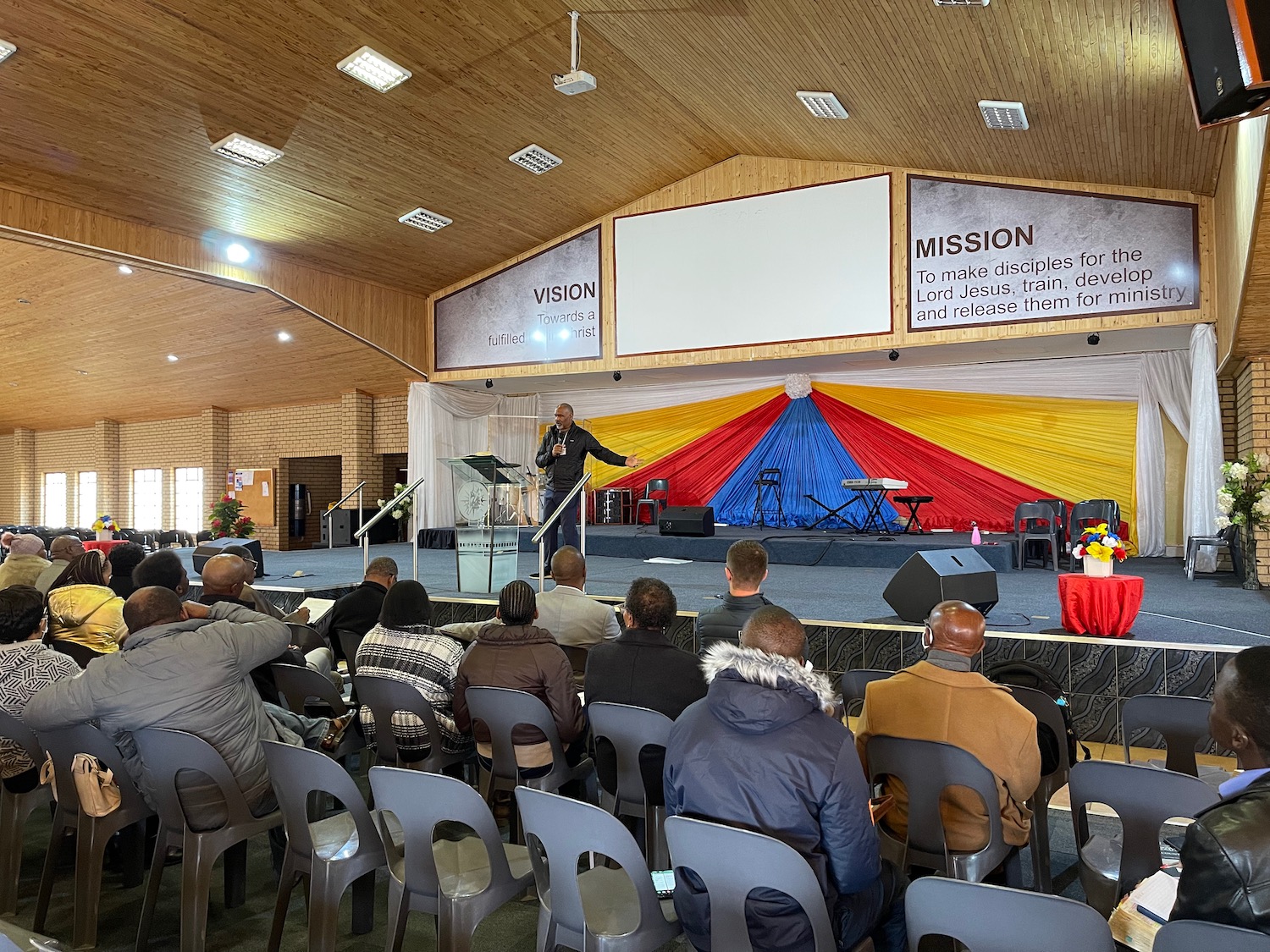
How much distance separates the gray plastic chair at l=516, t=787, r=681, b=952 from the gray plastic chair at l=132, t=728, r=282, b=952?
1.07 m

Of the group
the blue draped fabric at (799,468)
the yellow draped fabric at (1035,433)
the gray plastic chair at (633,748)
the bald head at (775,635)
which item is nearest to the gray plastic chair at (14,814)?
the gray plastic chair at (633,748)

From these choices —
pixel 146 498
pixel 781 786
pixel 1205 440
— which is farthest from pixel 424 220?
pixel 146 498

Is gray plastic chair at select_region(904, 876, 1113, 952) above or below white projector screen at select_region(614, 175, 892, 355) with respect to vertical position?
below

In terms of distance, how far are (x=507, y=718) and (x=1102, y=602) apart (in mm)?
3577

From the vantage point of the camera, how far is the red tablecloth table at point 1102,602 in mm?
4812

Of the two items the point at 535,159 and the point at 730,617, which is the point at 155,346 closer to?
the point at 535,159

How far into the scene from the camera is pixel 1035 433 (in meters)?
10.7

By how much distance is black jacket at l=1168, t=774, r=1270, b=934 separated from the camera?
137cm

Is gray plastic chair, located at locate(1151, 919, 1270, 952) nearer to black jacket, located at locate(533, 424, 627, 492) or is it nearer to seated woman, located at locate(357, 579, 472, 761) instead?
seated woman, located at locate(357, 579, 472, 761)

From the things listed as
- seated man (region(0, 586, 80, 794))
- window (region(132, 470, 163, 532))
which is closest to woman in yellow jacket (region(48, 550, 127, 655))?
seated man (region(0, 586, 80, 794))

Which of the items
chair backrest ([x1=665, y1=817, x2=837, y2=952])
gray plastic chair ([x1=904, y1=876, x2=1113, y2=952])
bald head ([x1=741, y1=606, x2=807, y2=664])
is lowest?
chair backrest ([x1=665, y1=817, x2=837, y2=952])

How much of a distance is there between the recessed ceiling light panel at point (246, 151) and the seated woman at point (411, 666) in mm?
5865

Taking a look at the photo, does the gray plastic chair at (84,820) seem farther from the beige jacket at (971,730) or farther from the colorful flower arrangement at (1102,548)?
the colorful flower arrangement at (1102,548)

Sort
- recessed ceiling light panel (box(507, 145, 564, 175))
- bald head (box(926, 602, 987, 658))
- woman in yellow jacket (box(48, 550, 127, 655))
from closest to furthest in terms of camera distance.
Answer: bald head (box(926, 602, 987, 658)), woman in yellow jacket (box(48, 550, 127, 655)), recessed ceiling light panel (box(507, 145, 564, 175))
